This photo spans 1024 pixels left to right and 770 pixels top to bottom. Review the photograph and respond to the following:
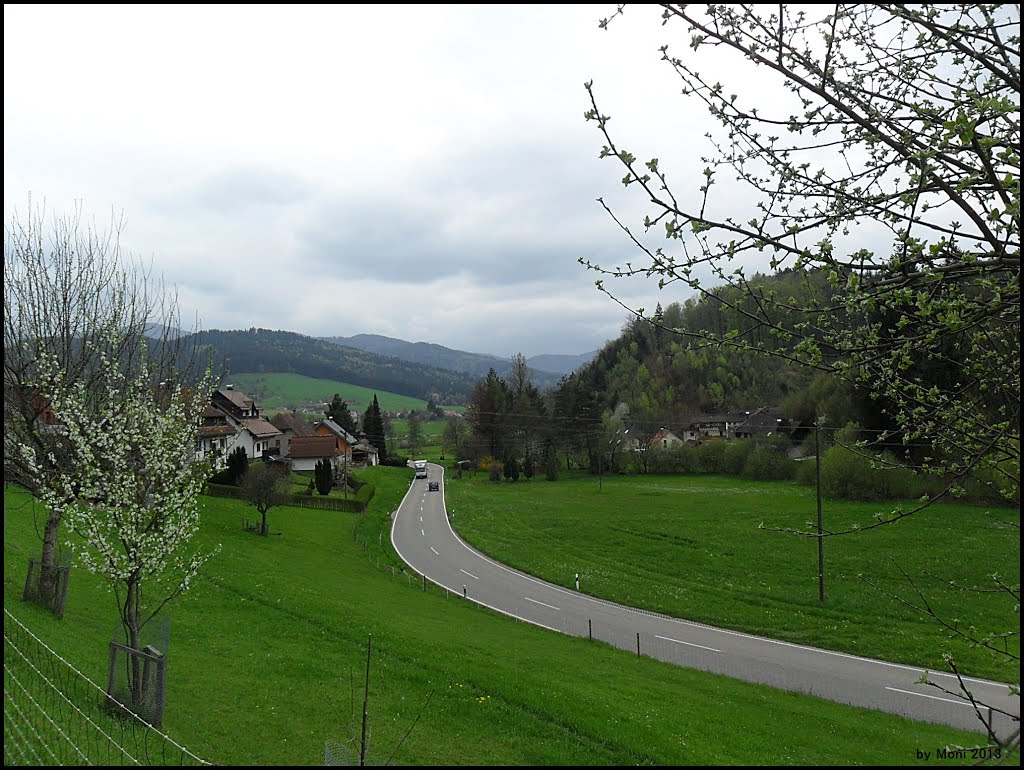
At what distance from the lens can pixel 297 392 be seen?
179 metres

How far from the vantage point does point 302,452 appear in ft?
208

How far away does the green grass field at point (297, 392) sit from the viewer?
165m

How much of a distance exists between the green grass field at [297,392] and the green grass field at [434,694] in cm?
14344

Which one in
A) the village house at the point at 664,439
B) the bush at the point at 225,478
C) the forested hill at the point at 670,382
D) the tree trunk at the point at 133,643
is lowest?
the bush at the point at 225,478

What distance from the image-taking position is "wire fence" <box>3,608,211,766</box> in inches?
273

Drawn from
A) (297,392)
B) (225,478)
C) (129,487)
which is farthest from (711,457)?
(297,392)

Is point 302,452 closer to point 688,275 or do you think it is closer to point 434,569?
point 434,569

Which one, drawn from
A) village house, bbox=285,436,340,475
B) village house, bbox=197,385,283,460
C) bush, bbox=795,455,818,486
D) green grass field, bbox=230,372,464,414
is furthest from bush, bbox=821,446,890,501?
green grass field, bbox=230,372,464,414

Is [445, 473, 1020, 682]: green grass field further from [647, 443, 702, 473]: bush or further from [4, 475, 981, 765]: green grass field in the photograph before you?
[647, 443, 702, 473]: bush

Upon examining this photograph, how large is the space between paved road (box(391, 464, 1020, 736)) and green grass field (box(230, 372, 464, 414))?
448ft

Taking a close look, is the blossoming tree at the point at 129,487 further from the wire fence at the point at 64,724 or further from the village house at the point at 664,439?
the village house at the point at 664,439

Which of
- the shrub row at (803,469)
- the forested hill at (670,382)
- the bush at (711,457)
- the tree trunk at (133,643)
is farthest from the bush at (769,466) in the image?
the tree trunk at (133,643)

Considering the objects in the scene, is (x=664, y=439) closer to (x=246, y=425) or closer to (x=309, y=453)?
(x=309, y=453)

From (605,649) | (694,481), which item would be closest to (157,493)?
(605,649)
